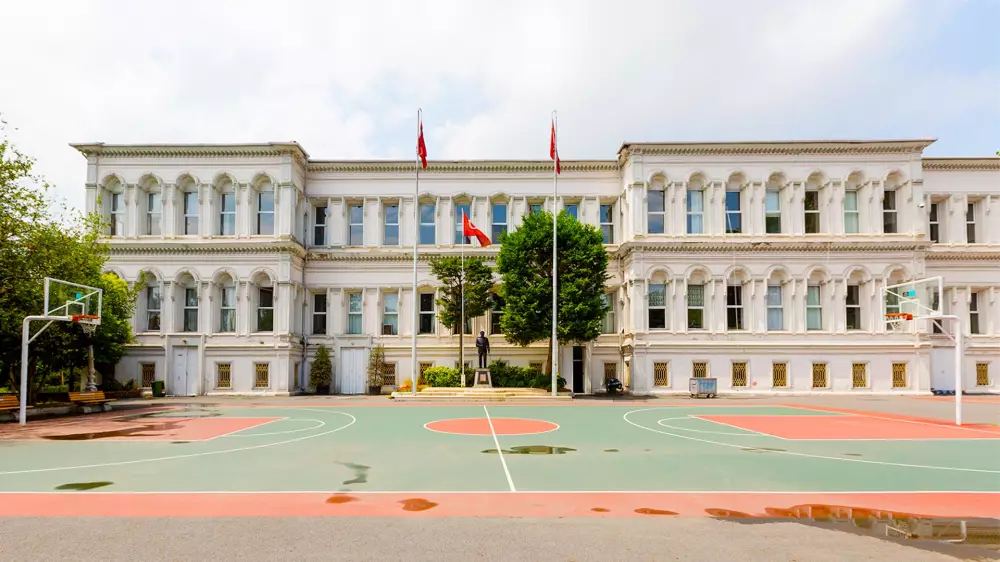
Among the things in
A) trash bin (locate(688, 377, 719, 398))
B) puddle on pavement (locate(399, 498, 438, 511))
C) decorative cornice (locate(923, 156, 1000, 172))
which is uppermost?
decorative cornice (locate(923, 156, 1000, 172))

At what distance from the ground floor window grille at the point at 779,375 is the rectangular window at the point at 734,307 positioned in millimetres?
3283

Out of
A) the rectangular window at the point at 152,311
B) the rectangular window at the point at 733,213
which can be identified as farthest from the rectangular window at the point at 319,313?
the rectangular window at the point at 733,213

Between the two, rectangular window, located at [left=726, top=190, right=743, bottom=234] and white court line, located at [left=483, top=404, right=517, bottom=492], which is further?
rectangular window, located at [left=726, top=190, right=743, bottom=234]

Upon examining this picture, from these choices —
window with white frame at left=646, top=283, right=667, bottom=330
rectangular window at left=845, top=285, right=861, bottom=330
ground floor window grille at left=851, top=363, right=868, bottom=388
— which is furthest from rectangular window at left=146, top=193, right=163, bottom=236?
ground floor window grille at left=851, top=363, right=868, bottom=388

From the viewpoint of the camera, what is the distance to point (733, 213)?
139 feet

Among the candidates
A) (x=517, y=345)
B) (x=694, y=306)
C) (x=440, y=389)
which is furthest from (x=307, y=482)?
(x=694, y=306)

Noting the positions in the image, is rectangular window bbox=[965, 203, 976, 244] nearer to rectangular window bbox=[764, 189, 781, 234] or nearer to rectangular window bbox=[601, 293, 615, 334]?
rectangular window bbox=[764, 189, 781, 234]

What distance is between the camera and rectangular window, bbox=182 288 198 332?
137 ft

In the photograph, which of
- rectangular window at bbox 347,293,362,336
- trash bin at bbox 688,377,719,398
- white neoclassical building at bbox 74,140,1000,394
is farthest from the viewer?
rectangular window at bbox 347,293,362,336

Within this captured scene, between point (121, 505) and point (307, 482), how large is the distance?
322 centimetres

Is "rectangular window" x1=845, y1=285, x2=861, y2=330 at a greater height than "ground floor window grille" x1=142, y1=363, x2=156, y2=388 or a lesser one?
greater

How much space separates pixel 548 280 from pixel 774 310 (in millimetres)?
16286

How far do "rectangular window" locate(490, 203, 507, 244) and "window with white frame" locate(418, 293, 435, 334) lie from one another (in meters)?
6.15

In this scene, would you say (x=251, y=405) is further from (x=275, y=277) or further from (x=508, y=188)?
(x=508, y=188)
